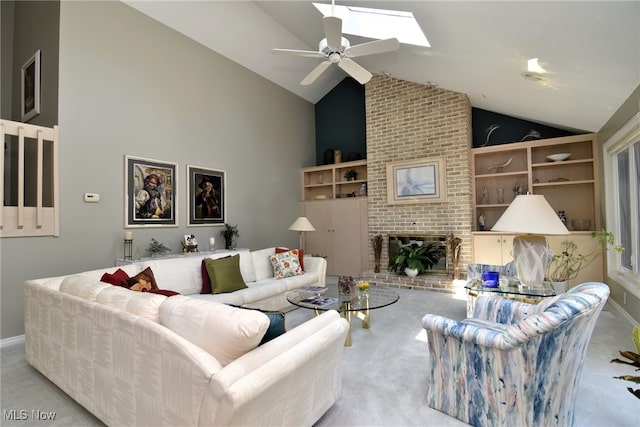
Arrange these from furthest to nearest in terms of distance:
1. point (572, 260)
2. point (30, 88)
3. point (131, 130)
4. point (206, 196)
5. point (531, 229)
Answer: point (206, 196) < point (572, 260) < point (131, 130) < point (30, 88) < point (531, 229)

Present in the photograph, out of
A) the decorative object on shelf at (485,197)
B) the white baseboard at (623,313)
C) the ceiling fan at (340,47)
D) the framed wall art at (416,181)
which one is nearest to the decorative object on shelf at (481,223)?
the decorative object on shelf at (485,197)

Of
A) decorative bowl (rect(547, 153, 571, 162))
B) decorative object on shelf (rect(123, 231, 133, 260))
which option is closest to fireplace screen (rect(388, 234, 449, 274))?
decorative bowl (rect(547, 153, 571, 162))

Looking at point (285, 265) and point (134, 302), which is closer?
point (134, 302)

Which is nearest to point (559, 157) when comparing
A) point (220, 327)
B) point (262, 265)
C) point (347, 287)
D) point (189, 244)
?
point (347, 287)

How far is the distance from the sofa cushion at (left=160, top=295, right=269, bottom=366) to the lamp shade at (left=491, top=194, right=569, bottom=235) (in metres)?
1.99

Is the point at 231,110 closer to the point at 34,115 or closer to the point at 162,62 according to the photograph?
the point at 162,62

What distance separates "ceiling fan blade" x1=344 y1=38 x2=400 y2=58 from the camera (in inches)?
113

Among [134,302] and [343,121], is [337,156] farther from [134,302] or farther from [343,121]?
[134,302]

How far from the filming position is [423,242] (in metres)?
5.54

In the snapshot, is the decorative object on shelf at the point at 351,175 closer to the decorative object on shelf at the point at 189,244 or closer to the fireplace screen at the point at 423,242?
the fireplace screen at the point at 423,242

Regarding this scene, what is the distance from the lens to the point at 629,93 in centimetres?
281

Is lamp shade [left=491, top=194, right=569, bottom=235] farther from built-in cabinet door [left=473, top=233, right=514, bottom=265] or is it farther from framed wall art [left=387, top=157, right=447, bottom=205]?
framed wall art [left=387, top=157, right=447, bottom=205]

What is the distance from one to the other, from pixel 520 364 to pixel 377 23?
401cm

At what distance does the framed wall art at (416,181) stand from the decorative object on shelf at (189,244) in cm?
347
